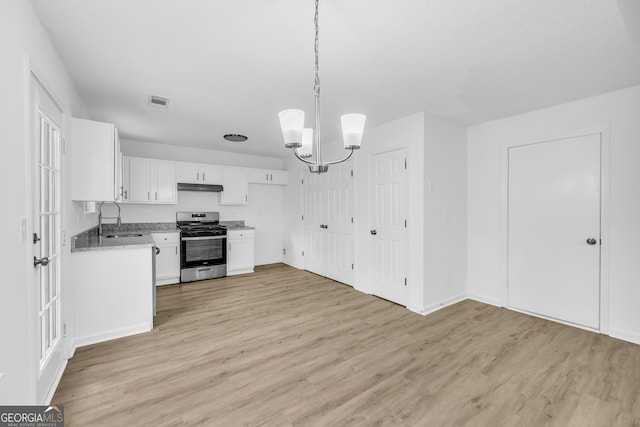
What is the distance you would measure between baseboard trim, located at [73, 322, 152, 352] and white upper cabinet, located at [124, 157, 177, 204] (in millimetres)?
2446

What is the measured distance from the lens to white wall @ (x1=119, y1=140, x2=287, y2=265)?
504 cm

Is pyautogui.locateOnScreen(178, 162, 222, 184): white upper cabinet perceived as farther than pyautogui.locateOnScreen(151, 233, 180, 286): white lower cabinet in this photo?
Yes

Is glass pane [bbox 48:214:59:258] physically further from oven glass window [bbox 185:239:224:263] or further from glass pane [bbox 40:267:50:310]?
oven glass window [bbox 185:239:224:263]

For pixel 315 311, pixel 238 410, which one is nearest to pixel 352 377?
pixel 238 410

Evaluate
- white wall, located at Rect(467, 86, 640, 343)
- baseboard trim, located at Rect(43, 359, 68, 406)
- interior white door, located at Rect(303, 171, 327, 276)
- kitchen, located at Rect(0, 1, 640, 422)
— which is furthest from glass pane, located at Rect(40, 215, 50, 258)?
white wall, located at Rect(467, 86, 640, 343)

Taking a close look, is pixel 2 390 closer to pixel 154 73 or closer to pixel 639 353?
pixel 154 73

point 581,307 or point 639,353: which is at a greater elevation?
point 581,307

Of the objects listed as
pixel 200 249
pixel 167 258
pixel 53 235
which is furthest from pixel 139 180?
pixel 53 235

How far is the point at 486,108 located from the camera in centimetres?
328

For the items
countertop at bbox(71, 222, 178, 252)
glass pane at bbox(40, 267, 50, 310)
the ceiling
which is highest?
the ceiling

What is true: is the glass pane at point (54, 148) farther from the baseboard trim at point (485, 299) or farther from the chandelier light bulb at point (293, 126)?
the baseboard trim at point (485, 299)

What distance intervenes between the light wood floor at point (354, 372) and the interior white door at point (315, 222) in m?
1.85

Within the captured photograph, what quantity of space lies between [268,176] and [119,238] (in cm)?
314

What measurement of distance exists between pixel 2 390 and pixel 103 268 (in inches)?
66.8
